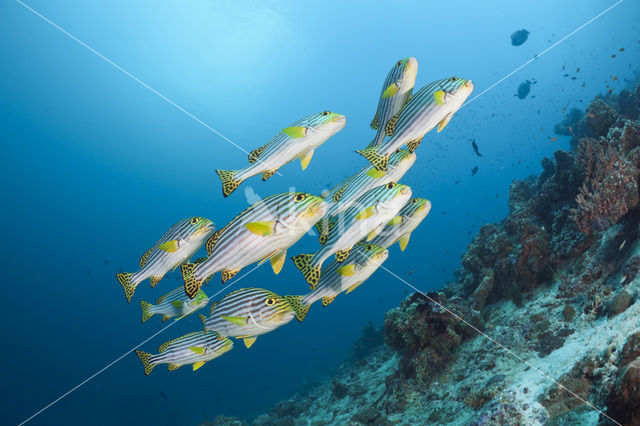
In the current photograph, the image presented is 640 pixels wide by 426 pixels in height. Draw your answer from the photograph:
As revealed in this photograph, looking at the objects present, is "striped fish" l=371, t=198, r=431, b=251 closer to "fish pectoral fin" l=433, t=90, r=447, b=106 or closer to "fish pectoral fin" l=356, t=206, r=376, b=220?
"fish pectoral fin" l=356, t=206, r=376, b=220

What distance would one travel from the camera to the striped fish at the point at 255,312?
3.62 meters

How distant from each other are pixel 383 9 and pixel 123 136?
58.3m

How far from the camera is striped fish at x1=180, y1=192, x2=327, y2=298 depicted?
2.74m

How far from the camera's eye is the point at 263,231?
2605 mm

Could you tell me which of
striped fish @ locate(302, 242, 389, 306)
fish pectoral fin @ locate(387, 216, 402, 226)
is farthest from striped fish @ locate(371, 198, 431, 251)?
striped fish @ locate(302, 242, 389, 306)

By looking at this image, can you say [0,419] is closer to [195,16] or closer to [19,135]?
[19,135]

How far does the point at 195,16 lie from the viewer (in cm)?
4784

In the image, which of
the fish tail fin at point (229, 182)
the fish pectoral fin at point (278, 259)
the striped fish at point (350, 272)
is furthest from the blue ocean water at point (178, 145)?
the fish pectoral fin at point (278, 259)

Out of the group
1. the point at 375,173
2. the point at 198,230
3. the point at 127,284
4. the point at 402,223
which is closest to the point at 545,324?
the point at 402,223

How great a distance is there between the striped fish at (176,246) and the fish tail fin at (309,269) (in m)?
1.22

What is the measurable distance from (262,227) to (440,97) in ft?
7.17

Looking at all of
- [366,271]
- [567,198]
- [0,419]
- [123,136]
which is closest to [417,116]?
[366,271]

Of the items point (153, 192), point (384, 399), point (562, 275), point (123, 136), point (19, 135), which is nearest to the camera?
point (562, 275)

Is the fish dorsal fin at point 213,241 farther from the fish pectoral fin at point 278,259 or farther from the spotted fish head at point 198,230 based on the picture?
the spotted fish head at point 198,230
